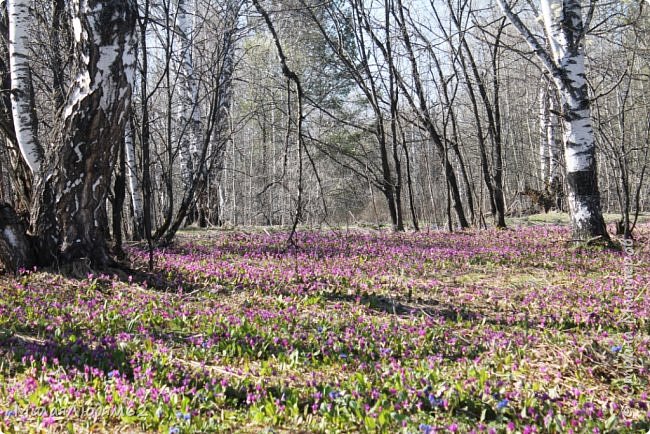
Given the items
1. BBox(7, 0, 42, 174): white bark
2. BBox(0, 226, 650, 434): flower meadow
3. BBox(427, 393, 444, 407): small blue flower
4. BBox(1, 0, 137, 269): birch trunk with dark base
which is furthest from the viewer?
BBox(7, 0, 42, 174): white bark

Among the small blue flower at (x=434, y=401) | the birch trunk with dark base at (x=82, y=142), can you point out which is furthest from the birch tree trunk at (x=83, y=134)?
the small blue flower at (x=434, y=401)

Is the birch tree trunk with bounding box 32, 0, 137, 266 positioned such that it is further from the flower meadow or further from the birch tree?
the birch tree

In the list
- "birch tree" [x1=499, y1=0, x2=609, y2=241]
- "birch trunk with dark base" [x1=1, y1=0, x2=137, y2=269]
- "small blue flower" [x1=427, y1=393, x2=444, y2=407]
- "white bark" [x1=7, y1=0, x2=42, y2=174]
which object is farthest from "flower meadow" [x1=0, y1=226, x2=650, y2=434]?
"white bark" [x1=7, y1=0, x2=42, y2=174]

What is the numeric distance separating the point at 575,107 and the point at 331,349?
6.64 m

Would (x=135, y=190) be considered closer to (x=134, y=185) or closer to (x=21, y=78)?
(x=134, y=185)

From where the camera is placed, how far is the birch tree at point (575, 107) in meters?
8.34

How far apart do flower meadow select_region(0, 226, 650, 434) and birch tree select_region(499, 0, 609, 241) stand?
1.19 metres

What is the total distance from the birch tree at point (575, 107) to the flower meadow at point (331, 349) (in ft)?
3.90

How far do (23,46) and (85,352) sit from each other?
6431 mm

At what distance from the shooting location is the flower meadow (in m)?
3.00

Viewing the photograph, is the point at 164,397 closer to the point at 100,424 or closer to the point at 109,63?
the point at 100,424

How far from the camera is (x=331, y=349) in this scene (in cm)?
414

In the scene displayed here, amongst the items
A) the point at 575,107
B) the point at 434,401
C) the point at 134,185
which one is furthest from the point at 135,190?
the point at 434,401

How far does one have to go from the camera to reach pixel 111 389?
3260mm
